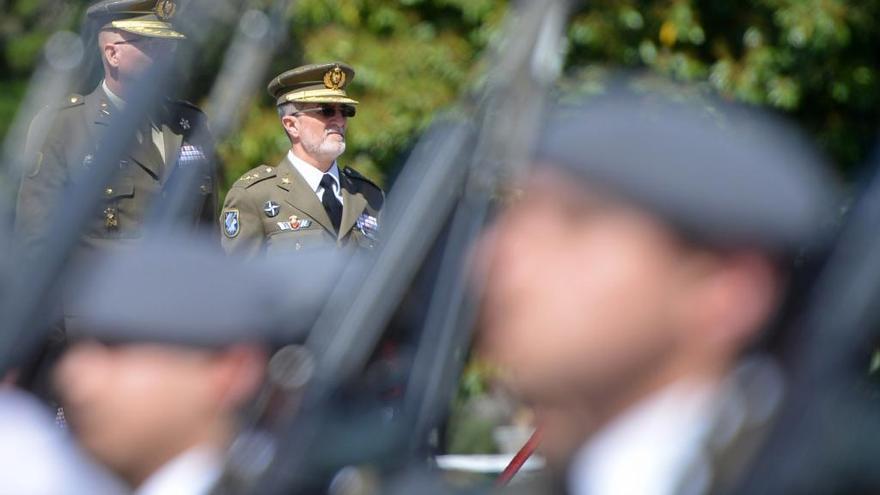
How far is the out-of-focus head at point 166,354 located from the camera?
7.17ft

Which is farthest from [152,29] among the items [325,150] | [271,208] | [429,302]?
[271,208]

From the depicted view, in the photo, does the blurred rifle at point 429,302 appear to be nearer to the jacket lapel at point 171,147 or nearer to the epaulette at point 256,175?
the jacket lapel at point 171,147

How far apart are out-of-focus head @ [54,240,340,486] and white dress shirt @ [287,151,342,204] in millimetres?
2191

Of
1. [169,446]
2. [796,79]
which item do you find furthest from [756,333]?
[169,446]

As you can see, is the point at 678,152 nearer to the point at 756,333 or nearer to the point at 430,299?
the point at 756,333

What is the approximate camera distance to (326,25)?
9.21 ft

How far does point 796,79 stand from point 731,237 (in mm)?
570

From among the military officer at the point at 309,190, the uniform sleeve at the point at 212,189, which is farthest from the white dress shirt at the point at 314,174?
the uniform sleeve at the point at 212,189

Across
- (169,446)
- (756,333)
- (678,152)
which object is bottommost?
(169,446)

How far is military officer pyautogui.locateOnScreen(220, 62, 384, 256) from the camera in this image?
4.01 m

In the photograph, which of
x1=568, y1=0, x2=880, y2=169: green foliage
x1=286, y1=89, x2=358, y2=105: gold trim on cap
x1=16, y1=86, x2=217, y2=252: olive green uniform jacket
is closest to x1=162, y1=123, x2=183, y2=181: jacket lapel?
x1=16, y1=86, x2=217, y2=252: olive green uniform jacket

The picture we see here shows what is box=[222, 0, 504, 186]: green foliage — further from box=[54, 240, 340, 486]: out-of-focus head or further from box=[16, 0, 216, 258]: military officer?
box=[54, 240, 340, 486]: out-of-focus head

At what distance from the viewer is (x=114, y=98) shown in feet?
6.82

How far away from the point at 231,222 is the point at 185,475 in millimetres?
2038
